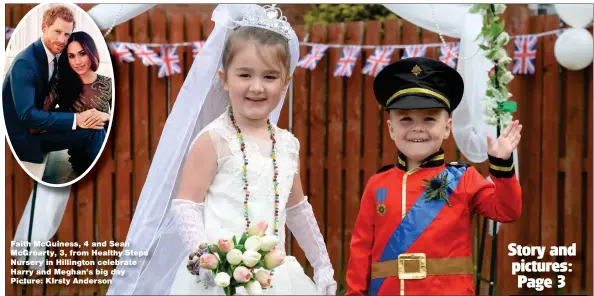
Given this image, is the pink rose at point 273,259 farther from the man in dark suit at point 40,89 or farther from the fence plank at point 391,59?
the fence plank at point 391,59

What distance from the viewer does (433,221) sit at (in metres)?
2.30

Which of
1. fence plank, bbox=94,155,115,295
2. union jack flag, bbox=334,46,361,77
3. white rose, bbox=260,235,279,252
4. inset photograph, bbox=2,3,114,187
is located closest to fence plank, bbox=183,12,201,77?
fence plank, bbox=94,155,115,295

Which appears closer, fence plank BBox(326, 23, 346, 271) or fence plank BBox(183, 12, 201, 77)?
fence plank BBox(183, 12, 201, 77)

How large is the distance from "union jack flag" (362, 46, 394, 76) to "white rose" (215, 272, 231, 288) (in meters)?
2.24

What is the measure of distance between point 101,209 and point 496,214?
2272 mm

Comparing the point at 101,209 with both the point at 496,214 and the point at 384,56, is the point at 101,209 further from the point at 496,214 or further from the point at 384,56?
the point at 496,214

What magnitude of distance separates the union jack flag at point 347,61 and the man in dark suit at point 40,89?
1671 mm

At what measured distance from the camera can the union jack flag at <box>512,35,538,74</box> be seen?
3855mm

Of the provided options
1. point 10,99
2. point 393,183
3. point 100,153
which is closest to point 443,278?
point 393,183

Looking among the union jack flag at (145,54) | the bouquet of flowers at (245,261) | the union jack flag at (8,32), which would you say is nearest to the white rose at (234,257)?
the bouquet of flowers at (245,261)

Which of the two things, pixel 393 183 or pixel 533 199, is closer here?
pixel 393 183

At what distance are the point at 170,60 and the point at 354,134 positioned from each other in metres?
1.09

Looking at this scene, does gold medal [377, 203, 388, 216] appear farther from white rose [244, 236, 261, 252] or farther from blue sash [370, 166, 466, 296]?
Result: white rose [244, 236, 261, 252]

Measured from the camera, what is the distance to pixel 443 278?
7.46 feet
